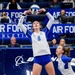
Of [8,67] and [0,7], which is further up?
[0,7]

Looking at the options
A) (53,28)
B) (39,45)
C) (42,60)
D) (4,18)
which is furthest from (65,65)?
(4,18)

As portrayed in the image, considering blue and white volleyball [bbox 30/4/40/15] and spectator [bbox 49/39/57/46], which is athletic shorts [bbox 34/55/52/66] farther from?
blue and white volleyball [bbox 30/4/40/15]

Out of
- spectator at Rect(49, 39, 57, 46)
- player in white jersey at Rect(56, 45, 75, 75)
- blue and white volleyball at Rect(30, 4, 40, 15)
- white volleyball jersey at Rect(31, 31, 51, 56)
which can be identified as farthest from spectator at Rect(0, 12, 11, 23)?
player in white jersey at Rect(56, 45, 75, 75)

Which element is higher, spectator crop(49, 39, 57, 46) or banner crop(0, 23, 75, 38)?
banner crop(0, 23, 75, 38)

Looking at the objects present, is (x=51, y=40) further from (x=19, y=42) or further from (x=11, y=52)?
(x=11, y=52)

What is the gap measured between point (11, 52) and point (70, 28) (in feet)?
12.7

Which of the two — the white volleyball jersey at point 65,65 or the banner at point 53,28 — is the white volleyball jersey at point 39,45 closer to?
the white volleyball jersey at point 65,65

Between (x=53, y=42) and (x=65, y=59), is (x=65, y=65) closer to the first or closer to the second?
(x=65, y=59)

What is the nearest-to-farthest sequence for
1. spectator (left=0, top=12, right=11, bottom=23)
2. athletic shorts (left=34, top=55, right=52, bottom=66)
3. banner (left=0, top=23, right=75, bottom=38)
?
1. athletic shorts (left=34, top=55, right=52, bottom=66)
2. banner (left=0, top=23, right=75, bottom=38)
3. spectator (left=0, top=12, right=11, bottom=23)

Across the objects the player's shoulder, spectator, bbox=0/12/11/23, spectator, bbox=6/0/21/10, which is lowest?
the player's shoulder

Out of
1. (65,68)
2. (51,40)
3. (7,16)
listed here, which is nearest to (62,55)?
(65,68)

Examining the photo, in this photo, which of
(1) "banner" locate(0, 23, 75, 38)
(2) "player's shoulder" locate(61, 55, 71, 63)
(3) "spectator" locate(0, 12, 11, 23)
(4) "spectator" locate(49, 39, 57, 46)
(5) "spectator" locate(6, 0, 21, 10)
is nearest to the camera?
(2) "player's shoulder" locate(61, 55, 71, 63)

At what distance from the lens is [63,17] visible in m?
14.4

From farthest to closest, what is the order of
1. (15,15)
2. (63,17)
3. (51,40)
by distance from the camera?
(15,15)
(63,17)
(51,40)
